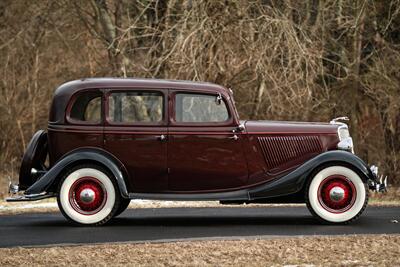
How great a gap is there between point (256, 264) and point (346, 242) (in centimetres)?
133

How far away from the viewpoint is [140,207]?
13.7 metres

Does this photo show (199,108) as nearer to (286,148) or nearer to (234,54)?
(286,148)

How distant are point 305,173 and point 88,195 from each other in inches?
99.1

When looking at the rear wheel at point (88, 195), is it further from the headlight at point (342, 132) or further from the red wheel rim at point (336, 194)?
the headlight at point (342, 132)

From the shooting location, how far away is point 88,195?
34.0ft

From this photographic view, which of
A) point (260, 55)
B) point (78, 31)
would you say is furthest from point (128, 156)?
point (78, 31)

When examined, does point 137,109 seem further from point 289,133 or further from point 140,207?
point 289,133

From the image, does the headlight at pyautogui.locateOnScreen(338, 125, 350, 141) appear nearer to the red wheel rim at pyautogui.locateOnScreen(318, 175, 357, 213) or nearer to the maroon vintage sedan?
the maroon vintage sedan

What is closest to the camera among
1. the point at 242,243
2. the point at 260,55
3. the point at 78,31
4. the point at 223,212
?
the point at 242,243

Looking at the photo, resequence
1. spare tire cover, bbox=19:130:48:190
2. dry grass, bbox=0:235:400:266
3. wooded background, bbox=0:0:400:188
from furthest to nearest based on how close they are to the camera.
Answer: wooded background, bbox=0:0:400:188, spare tire cover, bbox=19:130:48:190, dry grass, bbox=0:235:400:266

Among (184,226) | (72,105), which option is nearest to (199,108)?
(184,226)

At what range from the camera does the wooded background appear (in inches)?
715

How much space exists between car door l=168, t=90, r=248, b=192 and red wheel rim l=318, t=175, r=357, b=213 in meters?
0.92

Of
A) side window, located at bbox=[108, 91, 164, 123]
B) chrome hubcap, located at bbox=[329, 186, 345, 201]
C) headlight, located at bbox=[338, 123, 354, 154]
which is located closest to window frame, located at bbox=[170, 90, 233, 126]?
side window, located at bbox=[108, 91, 164, 123]
